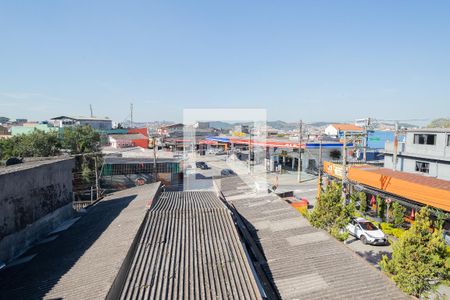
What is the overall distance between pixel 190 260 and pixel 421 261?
715cm

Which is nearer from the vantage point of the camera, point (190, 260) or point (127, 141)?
point (190, 260)

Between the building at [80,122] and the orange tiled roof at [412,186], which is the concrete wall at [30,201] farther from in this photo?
the building at [80,122]

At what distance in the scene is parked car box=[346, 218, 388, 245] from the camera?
1515cm

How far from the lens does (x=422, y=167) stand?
21031 millimetres

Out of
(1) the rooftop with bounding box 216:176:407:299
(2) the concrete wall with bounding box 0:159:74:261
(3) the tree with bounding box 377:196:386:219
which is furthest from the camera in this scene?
(3) the tree with bounding box 377:196:386:219

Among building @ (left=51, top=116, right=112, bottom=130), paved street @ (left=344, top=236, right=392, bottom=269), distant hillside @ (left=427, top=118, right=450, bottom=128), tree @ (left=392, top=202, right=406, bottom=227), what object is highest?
building @ (left=51, top=116, right=112, bottom=130)

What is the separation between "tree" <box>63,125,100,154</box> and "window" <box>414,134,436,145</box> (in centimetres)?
2733

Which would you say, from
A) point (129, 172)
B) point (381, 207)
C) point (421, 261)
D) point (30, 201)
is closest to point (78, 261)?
point (30, 201)

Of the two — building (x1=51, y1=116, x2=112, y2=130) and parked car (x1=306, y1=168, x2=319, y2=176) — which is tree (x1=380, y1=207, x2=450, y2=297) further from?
building (x1=51, y1=116, x2=112, y2=130)

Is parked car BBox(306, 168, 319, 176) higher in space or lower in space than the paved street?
higher

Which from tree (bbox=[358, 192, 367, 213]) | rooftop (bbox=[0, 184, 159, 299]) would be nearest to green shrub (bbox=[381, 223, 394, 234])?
tree (bbox=[358, 192, 367, 213])

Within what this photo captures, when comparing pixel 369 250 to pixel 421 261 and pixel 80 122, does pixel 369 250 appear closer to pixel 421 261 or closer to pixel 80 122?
pixel 421 261

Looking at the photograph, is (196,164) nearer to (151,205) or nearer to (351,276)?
(151,205)

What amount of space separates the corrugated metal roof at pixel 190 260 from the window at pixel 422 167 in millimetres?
17913
